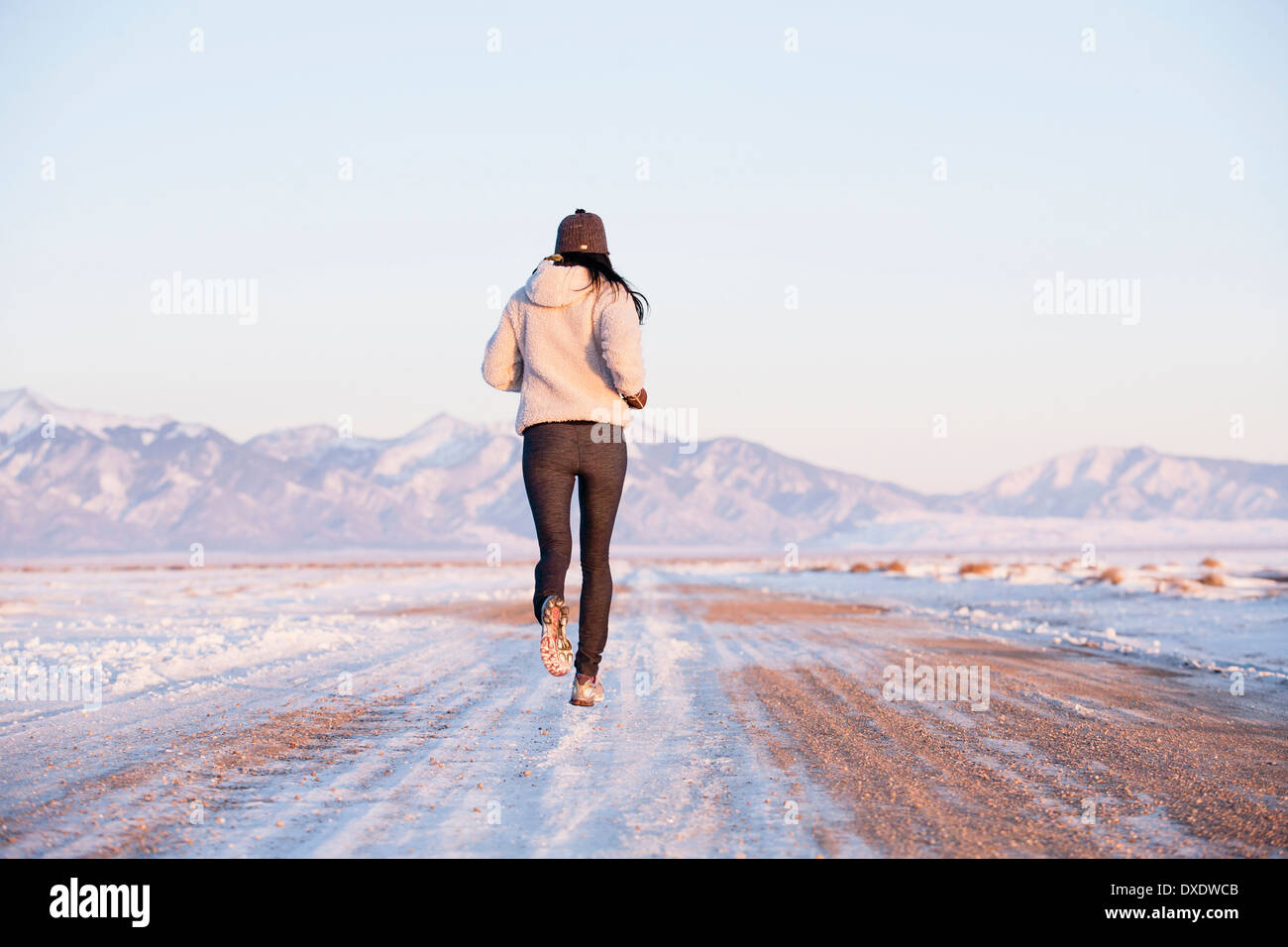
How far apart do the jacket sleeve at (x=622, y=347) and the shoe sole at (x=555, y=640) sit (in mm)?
1095

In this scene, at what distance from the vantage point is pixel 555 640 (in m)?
5.10

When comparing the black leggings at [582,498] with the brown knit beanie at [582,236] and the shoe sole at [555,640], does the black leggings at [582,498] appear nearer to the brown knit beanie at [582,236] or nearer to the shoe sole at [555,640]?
the shoe sole at [555,640]

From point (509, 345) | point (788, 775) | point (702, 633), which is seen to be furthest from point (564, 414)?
point (702, 633)

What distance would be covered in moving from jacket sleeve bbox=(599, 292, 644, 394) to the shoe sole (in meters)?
1.09

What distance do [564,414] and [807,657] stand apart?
456 centimetres

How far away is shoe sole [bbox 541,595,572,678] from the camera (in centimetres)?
510

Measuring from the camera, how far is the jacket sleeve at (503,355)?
5.53 m
